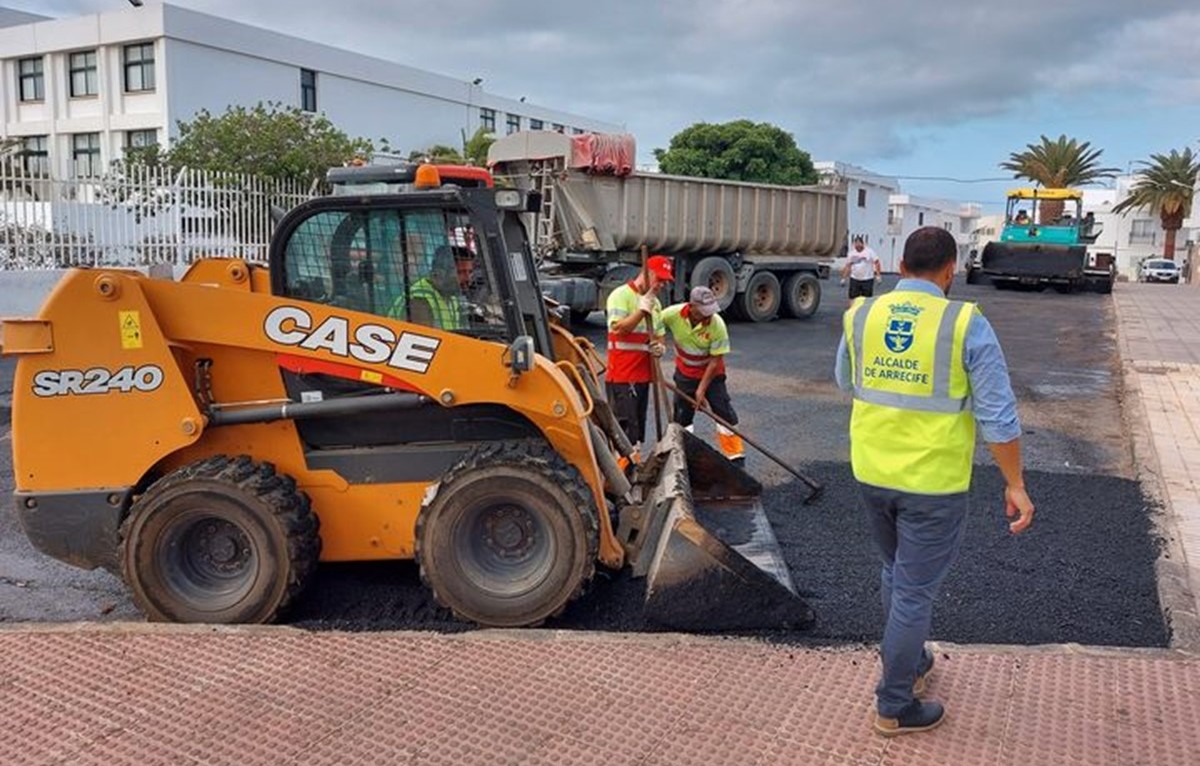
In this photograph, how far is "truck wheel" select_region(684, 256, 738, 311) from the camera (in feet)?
53.8

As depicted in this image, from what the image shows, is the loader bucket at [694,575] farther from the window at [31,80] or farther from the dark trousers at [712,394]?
the window at [31,80]

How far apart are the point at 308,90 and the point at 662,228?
74.6 ft

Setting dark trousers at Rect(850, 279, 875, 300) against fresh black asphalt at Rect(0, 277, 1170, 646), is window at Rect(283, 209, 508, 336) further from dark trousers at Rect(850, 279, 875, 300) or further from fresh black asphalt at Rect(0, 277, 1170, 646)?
dark trousers at Rect(850, 279, 875, 300)

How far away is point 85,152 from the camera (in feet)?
100

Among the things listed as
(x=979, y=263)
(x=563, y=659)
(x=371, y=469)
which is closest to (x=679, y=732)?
(x=563, y=659)

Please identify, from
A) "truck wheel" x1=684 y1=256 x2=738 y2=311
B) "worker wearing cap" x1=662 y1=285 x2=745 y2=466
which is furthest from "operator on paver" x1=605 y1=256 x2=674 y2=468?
"truck wheel" x1=684 y1=256 x2=738 y2=311

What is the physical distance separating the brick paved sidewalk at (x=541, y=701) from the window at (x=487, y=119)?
40.4 m

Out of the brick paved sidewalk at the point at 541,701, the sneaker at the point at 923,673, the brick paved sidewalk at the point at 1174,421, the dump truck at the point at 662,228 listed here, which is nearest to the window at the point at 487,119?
the dump truck at the point at 662,228

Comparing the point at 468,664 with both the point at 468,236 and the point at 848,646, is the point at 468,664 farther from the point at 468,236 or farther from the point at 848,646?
the point at 468,236

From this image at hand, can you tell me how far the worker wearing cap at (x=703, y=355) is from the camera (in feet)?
22.0

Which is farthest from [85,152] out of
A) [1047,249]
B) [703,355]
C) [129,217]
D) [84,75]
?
[703,355]

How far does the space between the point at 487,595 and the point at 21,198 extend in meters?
11.1

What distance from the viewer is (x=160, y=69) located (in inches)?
1108

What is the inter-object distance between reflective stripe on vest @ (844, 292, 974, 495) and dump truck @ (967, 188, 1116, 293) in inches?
1061
